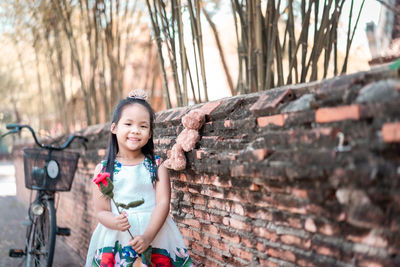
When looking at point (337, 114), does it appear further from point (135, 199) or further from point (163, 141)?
point (163, 141)

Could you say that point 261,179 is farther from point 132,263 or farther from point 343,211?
point 132,263

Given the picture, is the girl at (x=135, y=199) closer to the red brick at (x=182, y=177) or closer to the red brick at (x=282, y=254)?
the red brick at (x=182, y=177)

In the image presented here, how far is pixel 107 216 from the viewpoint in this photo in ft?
7.28

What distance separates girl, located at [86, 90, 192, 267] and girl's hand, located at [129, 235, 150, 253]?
0.15 feet

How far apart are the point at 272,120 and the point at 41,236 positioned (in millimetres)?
2662

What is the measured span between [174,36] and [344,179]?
235cm

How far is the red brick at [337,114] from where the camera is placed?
1491mm

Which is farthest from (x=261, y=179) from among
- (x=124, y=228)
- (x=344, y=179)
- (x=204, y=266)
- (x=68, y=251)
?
(x=68, y=251)

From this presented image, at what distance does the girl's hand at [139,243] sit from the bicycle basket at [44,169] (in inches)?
79.6

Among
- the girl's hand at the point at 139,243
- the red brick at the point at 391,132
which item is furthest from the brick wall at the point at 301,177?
the girl's hand at the point at 139,243

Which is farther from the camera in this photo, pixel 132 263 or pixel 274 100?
pixel 132 263

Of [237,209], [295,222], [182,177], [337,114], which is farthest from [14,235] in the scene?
[337,114]

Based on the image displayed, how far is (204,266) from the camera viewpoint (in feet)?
8.46

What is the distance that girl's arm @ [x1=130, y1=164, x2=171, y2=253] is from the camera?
211 centimetres
